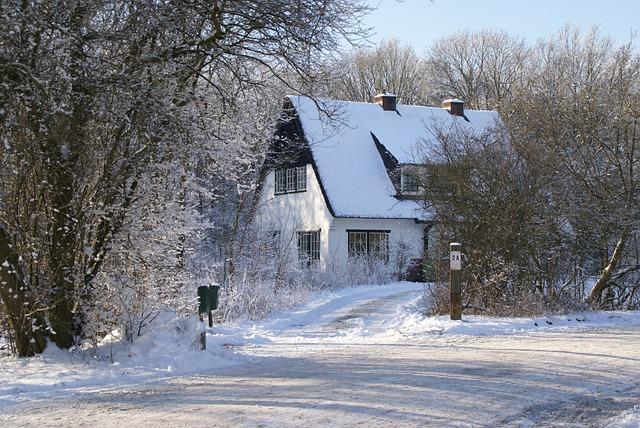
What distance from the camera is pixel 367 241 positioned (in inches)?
1278

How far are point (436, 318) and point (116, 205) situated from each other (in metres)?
7.42

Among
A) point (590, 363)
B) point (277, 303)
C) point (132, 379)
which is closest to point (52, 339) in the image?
point (132, 379)

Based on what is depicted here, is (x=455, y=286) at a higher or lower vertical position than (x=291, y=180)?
lower

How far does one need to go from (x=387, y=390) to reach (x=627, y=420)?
2.30 meters

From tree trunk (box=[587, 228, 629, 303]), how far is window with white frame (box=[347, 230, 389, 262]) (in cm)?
1377

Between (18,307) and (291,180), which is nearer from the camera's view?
(18,307)

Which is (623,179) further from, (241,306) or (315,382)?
(315,382)

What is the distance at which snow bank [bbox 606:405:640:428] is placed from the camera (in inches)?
260

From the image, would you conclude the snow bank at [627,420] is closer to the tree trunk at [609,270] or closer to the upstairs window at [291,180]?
the tree trunk at [609,270]

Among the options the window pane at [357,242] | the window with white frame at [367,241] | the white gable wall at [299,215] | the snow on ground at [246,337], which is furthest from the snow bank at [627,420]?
the window pane at [357,242]

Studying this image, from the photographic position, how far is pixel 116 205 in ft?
33.6

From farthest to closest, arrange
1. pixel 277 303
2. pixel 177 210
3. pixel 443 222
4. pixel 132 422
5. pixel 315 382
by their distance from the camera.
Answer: pixel 277 303 → pixel 443 222 → pixel 177 210 → pixel 315 382 → pixel 132 422

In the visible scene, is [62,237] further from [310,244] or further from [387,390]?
[310,244]

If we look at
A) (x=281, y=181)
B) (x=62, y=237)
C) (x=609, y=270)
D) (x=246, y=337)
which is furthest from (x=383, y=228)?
(x=62, y=237)
